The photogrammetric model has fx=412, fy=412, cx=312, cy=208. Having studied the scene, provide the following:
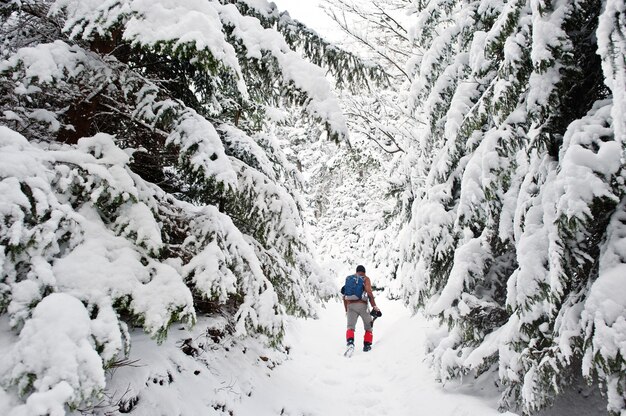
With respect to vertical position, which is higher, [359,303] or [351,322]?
[359,303]

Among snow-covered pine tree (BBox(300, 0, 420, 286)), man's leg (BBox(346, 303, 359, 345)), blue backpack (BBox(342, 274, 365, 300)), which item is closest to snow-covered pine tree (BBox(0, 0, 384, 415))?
snow-covered pine tree (BBox(300, 0, 420, 286))

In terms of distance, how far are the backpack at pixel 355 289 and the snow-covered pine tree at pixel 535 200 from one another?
4001mm

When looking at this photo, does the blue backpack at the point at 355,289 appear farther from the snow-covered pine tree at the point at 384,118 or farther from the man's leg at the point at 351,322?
the snow-covered pine tree at the point at 384,118

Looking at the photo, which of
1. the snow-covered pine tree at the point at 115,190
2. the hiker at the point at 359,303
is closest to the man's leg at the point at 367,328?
the hiker at the point at 359,303

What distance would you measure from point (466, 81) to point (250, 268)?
3.66 metres

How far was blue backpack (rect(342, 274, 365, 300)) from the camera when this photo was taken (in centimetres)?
975

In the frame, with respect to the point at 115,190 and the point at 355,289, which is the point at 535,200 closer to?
the point at 115,190

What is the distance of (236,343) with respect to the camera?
5.55 m

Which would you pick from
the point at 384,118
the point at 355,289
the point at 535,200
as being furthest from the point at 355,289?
the point at 535,200

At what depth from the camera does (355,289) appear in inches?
385

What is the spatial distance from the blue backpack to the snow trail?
1206mm

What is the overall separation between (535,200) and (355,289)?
21.5ft

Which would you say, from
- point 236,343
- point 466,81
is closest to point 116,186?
point 236,343

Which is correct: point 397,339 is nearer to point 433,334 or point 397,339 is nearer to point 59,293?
point 433,334
